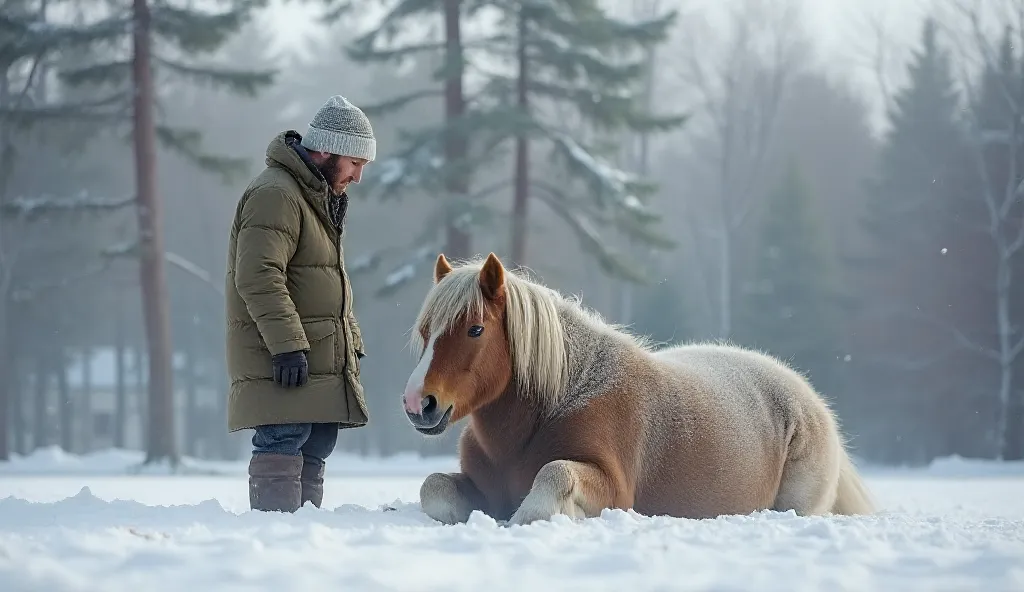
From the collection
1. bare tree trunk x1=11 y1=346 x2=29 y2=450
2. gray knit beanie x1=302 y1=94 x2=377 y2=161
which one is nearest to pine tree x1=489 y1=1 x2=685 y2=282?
gray knit beanie x1=302 y1=94 x2=377 y2=161

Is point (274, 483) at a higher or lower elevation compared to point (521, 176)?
lower

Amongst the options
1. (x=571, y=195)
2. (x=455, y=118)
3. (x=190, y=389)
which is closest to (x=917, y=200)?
(x=571, y=195)

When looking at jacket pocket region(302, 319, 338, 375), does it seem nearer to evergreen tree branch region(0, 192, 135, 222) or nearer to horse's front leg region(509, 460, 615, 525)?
horse's front leg region(509, 460, 615, 525)

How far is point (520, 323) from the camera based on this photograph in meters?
5.07

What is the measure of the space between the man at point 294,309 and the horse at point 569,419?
0.46 m

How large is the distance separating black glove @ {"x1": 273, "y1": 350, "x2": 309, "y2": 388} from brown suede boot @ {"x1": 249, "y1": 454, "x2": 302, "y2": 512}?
387mm

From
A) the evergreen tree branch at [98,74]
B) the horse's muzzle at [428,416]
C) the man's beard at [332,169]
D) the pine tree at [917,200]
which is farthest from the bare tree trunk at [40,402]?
the horse's muzzle at [428,416]

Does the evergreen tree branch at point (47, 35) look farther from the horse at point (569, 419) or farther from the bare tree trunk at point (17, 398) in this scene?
the bare tree trunk at point (17, 398)

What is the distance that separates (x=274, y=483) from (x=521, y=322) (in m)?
1.33

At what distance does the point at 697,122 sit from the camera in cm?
4100

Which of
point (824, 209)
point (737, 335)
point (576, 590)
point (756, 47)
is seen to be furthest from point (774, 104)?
point (576, 590)

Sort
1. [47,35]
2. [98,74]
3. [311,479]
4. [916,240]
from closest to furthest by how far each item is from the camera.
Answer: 1. [311,479]
2. [47,35]
3. [98,74]
4. [916,240]

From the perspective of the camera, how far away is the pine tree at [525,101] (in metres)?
19.7

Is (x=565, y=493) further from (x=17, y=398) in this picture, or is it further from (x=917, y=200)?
(x=17, y=398)
